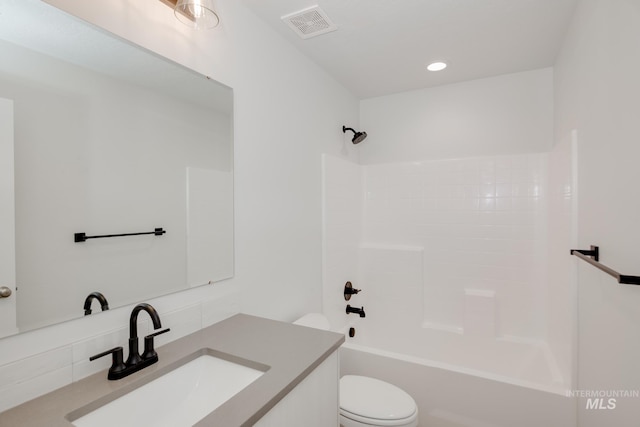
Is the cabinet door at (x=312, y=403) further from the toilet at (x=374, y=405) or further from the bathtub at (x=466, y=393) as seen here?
the bathtub at (x=466, y=393)

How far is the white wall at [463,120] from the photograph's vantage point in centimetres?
244

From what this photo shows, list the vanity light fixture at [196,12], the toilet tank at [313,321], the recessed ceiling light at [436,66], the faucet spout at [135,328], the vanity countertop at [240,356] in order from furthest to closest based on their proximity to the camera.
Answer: the recessed ceiling light at [436,66] → the toilet tank at [313,321] → the vanity light fixture at [196,12] → the faucet spout at [135,328] → the vanity countertop at [240,356]

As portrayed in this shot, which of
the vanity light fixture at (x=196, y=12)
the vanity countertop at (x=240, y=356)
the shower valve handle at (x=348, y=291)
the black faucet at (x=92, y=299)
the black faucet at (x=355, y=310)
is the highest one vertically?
the vanity light fixture at (x=196, y=12)

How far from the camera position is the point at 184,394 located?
1063mm

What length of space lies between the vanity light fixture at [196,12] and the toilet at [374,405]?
1905 millimetres

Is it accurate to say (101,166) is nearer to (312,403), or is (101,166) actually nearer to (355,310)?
(312,403)

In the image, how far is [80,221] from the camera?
0.98 m

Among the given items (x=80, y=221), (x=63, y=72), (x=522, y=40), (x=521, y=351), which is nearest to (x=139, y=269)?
(x=80, y=221)

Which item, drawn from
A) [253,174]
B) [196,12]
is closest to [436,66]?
[253,174]

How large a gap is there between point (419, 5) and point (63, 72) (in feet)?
5.35

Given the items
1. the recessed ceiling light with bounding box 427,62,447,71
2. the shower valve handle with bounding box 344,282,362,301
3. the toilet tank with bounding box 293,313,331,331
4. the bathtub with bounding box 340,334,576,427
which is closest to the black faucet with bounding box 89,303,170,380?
the toilet tank with bounding box 293,313,331,331

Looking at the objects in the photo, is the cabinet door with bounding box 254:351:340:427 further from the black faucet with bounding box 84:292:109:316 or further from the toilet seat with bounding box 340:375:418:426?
the black faucet with bounding box 84:292:109:316

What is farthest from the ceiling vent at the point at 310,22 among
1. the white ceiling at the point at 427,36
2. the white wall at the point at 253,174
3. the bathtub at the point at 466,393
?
the bathtub at the point at 466,393

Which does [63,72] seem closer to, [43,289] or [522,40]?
[43,289]
